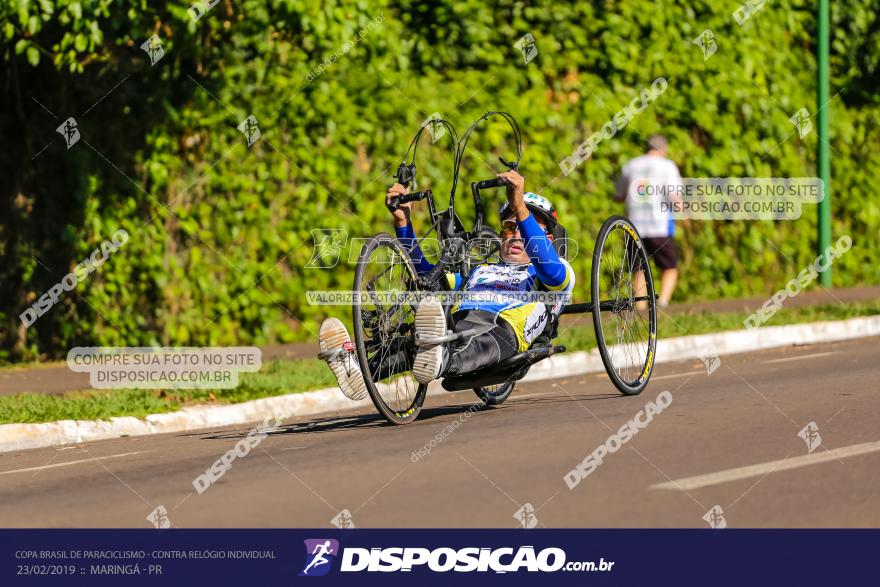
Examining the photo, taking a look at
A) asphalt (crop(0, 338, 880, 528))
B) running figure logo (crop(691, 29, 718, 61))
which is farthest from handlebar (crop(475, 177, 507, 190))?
running figure logo (crop(691, 29, 718, 61))

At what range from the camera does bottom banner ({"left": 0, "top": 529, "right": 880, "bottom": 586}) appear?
18.4ft

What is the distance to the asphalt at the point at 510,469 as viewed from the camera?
21.3 feet

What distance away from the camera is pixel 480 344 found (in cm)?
908

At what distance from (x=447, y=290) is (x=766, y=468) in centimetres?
278

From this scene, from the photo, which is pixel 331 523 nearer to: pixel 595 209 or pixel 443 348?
pixel 443 348

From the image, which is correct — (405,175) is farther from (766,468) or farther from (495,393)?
(766,468)

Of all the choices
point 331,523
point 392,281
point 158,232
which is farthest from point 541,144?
point 331,523

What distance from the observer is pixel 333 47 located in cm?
1440

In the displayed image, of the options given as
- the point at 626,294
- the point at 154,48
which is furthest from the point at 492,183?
the point at 154,48

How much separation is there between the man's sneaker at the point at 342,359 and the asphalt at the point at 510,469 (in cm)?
31

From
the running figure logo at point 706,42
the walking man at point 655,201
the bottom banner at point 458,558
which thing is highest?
the running figure logo at point 706,42

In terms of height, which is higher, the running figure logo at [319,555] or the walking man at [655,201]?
the walking man at [655,201]

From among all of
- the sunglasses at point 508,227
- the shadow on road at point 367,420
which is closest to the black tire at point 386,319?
the shadow on road at point 367,420

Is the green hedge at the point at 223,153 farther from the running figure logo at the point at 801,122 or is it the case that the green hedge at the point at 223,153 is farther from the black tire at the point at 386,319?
the black tire at the point at 386,319
